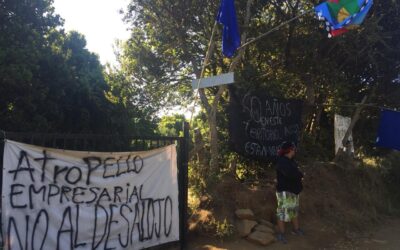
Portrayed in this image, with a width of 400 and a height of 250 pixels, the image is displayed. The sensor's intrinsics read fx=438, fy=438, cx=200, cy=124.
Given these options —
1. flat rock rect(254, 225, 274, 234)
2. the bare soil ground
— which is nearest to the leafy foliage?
the bare soil ground

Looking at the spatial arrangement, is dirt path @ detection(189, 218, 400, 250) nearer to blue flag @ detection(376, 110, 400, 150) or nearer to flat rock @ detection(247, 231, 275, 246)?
flat rock @ detection(247, 231, 275, 246)

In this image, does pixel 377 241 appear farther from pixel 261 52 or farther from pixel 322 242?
pixel 261 52

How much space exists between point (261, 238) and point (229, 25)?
13.1 feet

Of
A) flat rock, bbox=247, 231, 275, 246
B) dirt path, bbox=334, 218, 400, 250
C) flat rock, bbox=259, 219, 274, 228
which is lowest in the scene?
dirt path, bbox=334, 218, 400, 250

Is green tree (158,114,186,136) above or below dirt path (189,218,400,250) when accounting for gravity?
above

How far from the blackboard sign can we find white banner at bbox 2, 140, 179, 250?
2195mm

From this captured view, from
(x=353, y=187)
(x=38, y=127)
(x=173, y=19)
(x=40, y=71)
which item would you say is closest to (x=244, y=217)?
(x=353, y=187)

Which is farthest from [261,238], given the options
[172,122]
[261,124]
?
[172,122]

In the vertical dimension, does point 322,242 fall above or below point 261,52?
below

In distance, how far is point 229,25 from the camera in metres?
8.43

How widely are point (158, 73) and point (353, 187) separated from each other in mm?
5611

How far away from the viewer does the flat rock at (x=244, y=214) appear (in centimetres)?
806

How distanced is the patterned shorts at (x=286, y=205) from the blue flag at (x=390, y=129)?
5.12m

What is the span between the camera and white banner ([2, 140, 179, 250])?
5.17 meters
